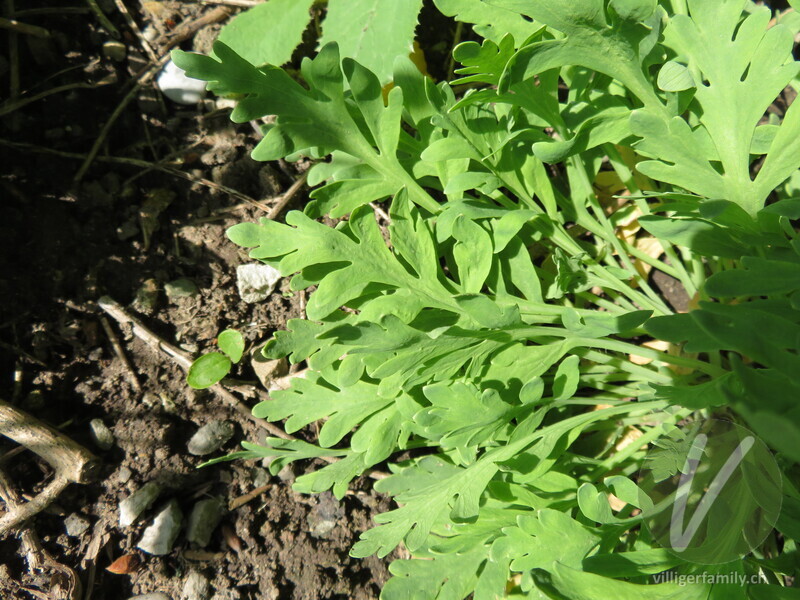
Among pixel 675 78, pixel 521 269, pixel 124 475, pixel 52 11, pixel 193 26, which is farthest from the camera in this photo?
pixel 193 26

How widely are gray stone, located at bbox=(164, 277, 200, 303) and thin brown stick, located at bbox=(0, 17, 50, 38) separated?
95cm

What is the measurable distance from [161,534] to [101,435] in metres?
0.36

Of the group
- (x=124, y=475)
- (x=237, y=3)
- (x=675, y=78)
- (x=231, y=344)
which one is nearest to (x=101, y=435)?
(x=124, y=475)

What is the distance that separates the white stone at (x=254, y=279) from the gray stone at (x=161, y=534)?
724 millimetres

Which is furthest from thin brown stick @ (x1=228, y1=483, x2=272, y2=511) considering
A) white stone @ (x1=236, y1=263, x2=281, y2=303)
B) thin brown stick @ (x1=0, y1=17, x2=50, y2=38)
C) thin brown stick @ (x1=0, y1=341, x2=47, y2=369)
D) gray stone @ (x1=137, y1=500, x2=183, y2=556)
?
thin brown stick @ (x1=0, y1=17, x2=50, y2=38)

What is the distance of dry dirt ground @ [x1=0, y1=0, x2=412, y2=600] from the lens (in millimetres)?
1835

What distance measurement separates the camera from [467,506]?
4.70 feet

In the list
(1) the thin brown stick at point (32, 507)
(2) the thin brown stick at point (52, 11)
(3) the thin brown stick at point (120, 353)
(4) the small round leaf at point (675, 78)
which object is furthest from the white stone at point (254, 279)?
(4) the small round leaf at point (675, 78)

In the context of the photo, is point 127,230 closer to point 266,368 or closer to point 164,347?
point 164,347

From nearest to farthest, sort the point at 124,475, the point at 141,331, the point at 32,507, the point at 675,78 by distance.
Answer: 1. the point at 675,78
2. the point at 32,507
3. the point at 124,475
4. the point at 141,331

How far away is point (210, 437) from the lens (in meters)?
1.94

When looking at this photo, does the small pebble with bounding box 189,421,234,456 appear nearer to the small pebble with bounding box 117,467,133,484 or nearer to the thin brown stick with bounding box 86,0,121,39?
the small pebble with bounding box 117,467,133,484

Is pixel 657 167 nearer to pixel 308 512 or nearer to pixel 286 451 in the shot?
pixel 286 451

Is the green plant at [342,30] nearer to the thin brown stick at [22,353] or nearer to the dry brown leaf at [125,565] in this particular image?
the thin brown stick at [22,353]
